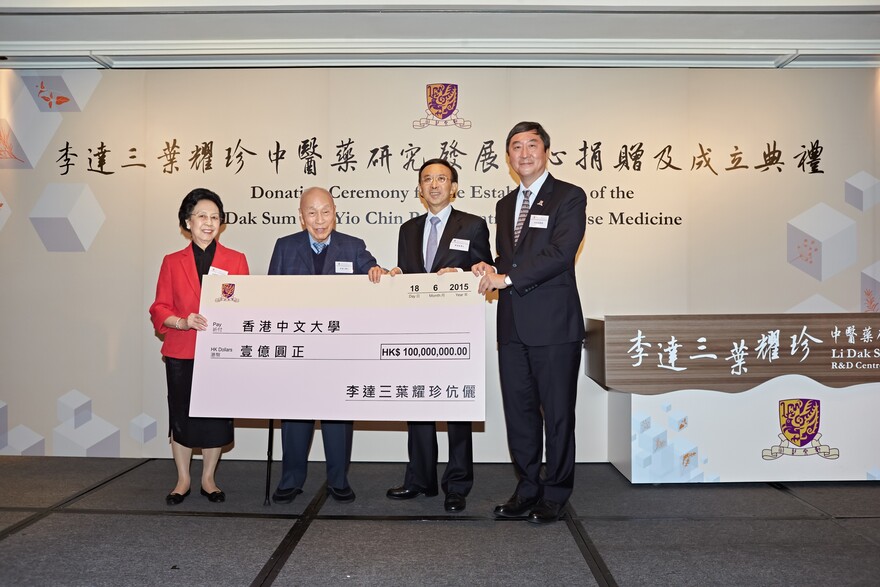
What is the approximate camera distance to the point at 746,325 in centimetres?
367

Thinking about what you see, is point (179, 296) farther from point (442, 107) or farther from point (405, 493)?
point (442, 107)

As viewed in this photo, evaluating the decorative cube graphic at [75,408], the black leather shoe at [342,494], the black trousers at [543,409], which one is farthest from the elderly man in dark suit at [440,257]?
the decorative cube graphic at [75,408]

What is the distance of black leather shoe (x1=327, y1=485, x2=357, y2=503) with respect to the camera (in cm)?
334

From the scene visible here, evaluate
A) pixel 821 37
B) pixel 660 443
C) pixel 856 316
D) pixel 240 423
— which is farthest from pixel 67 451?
pixel 821 37

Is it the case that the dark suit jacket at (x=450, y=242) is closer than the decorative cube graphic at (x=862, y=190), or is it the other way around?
the dark suit jacket at (x=450, y=242)

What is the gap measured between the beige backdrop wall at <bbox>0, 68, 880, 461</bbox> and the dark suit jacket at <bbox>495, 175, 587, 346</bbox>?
1.46 metres

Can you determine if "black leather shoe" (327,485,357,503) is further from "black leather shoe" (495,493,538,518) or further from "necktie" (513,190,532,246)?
"necktie" (513,190,532,246)

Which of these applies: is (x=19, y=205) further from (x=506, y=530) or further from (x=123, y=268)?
(x=506, y=530)

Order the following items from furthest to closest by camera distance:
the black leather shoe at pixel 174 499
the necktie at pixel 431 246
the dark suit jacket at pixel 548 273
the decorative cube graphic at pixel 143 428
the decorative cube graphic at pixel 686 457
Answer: the decorative cube graphic at pixel 143 428
the decorative cube graphic at pixel 686 457
the necktie at pixel 431 246
the black leather shoe at pixel 174 499
the dark suit jacket at pixel 548 273

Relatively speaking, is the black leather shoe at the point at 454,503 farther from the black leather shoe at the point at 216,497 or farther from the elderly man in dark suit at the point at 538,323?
the black leather shoe at the point at 216,497

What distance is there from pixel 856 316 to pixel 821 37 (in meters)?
1.91

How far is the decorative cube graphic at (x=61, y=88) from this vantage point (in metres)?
4.55

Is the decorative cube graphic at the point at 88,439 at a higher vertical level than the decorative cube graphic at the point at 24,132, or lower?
lower

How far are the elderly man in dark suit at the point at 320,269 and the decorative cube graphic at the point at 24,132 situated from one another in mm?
2416
